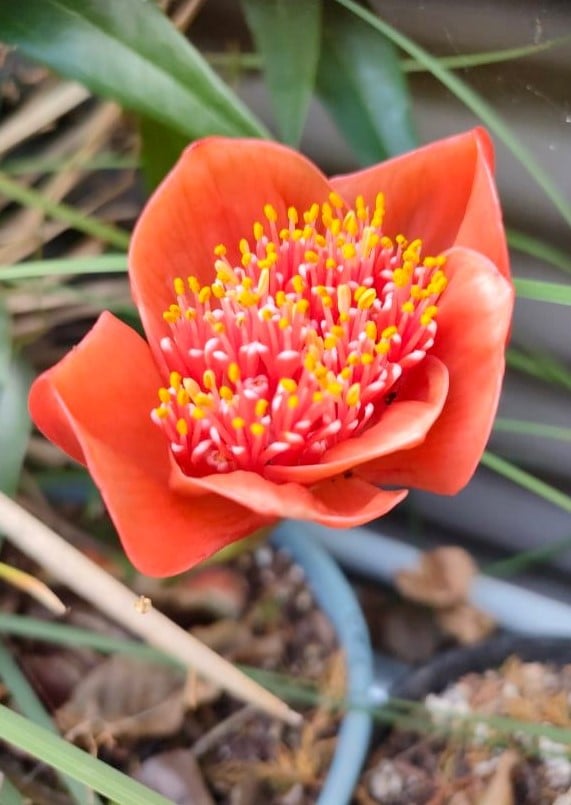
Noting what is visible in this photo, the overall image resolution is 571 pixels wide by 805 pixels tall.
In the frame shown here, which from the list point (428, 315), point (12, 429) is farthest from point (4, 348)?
point (428, 315)

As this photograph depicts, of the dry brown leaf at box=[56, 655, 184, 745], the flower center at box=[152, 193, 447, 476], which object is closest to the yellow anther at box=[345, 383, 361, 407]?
the flower center at box=[152, 193, 447, 476]

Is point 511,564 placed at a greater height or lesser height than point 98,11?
lesser

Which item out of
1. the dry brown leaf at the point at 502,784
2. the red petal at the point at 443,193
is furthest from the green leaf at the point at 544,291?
the dry brown leaf at the point at 502,784

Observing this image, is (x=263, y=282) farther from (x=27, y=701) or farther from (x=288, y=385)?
(x=27, y=701)

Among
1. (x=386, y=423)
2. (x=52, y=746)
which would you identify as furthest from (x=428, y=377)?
(x=52, y=746)

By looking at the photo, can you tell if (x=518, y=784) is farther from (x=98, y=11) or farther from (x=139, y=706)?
(x=98, y=11)

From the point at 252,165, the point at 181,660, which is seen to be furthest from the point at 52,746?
the point at 252,165

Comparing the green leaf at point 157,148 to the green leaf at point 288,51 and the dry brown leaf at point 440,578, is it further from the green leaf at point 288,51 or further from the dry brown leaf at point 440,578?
the dry brown leaf at point 440,578
